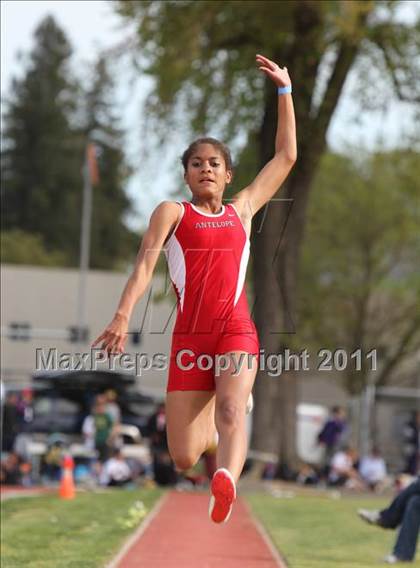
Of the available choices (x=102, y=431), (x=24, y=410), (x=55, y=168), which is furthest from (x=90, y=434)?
(x=55, y=168)

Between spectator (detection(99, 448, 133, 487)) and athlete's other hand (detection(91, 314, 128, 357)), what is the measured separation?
59.8 feet

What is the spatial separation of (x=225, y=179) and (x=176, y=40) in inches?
837

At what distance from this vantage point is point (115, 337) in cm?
759

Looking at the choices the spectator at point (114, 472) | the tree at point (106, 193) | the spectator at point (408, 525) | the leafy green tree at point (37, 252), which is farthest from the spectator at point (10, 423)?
the tree at point (106, 193)

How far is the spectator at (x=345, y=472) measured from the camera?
29.6 metres

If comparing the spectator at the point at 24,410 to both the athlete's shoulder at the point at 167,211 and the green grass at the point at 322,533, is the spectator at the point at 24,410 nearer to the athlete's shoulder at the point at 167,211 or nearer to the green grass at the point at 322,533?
the green grass at the point at 322,533

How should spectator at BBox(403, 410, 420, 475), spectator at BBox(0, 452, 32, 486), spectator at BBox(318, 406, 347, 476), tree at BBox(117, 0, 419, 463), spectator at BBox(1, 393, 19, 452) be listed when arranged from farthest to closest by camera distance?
spectator at BBox(318, 406, 347, 476) → spectator at BBox(403, 410, 420, 475) → tree at BBox(117, 0, 419, 463) → spectator at BBox(1, 393, 19, 452) → spectator at BBox(0, 452, 32, 486)

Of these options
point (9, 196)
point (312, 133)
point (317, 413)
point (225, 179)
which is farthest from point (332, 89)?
point (9, 196)

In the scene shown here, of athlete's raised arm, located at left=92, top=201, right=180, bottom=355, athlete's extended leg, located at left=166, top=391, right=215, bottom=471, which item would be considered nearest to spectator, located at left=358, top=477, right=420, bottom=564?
athlete's extended leg, located at left=166, top=391, right=215, bottom=471

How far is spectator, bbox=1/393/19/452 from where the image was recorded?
25.9m

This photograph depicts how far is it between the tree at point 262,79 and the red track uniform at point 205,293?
18.5 m

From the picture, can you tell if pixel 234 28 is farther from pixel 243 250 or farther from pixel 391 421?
pixel 243 250

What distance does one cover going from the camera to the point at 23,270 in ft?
151

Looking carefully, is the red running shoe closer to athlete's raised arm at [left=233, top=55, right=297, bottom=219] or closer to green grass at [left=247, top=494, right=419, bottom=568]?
athlete's raised arm at [left=233, top=55, right=297, bottom=219]
